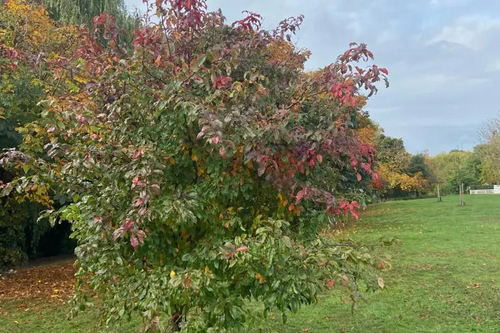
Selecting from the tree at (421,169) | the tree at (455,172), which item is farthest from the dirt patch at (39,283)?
the tree at (455,172)

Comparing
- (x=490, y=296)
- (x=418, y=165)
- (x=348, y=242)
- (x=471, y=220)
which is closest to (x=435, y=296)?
(x=490, y=296)

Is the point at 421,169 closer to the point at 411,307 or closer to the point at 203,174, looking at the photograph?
the point at 411,307

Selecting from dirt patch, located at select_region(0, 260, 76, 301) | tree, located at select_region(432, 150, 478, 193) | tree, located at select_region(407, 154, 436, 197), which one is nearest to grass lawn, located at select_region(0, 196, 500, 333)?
dirt patch, located at select_region(0, 260, 76, 301)

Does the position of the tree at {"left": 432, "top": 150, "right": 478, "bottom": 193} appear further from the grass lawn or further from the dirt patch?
the dirt patch

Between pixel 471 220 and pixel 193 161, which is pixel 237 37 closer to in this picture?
pixel 193 161

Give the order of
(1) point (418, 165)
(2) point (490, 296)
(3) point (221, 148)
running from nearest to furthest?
(3) point (221, 148) < (2) point (490, 296) < (1) point (418, 165)

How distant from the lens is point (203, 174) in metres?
2.83

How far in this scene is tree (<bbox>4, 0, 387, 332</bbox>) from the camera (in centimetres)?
236

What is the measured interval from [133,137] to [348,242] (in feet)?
5.13

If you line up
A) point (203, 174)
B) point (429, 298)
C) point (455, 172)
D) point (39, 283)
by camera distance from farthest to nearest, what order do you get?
point (455, 172) → point (39, 283) → point (429, 298) → point (203, 174)

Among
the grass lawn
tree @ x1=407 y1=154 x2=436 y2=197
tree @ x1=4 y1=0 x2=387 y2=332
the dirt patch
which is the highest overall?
tree @ x1=407 y1=154 x2=436 y2=197

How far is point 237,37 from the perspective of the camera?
3205 mm

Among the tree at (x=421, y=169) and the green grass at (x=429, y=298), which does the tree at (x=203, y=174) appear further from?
the tree at (x=421, y=169)

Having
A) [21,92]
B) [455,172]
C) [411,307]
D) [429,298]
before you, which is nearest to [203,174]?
[411,307]
